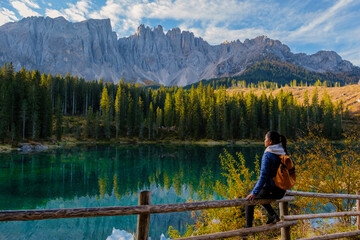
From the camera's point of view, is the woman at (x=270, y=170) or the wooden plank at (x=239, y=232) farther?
the woman at (x=270, y=170)

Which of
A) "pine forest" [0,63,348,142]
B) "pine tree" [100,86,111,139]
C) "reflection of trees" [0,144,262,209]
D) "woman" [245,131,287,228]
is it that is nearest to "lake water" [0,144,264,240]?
"reflection of trees" [0,144,262,209]

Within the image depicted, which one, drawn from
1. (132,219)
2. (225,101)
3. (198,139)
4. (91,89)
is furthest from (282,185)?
(91,89)

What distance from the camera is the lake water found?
661 inches

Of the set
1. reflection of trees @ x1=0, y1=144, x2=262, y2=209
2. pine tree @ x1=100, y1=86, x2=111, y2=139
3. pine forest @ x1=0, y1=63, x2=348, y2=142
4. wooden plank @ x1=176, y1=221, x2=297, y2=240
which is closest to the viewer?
wooden plank @ x1=176, y1=221, x2=297, y2=240

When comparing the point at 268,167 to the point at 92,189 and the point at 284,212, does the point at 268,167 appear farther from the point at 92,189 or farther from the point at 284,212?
the point at 92,189

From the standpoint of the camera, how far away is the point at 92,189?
1030 inches

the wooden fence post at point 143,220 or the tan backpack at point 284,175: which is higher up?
the tan backpack at point 284,175

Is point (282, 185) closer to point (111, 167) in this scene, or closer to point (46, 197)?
Answer: point (46, 197)

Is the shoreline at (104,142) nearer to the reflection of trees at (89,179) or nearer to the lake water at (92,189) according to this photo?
the lake water at (92,189)

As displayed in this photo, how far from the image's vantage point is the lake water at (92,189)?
55.1 ft

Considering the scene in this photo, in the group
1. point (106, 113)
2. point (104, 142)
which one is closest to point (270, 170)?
point (104, 142)

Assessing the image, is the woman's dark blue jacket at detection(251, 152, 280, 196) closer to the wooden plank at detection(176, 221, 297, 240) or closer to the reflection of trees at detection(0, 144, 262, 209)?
the wooden plank at detection(176, 221, 297, 240)

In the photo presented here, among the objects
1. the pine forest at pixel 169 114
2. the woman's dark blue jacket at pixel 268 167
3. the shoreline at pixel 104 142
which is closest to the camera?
the woman's dark blue jacket at pixel 268 167

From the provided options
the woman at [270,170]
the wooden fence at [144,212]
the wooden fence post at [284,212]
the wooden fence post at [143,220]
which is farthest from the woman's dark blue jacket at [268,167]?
the wooden fence post at [143,220]
